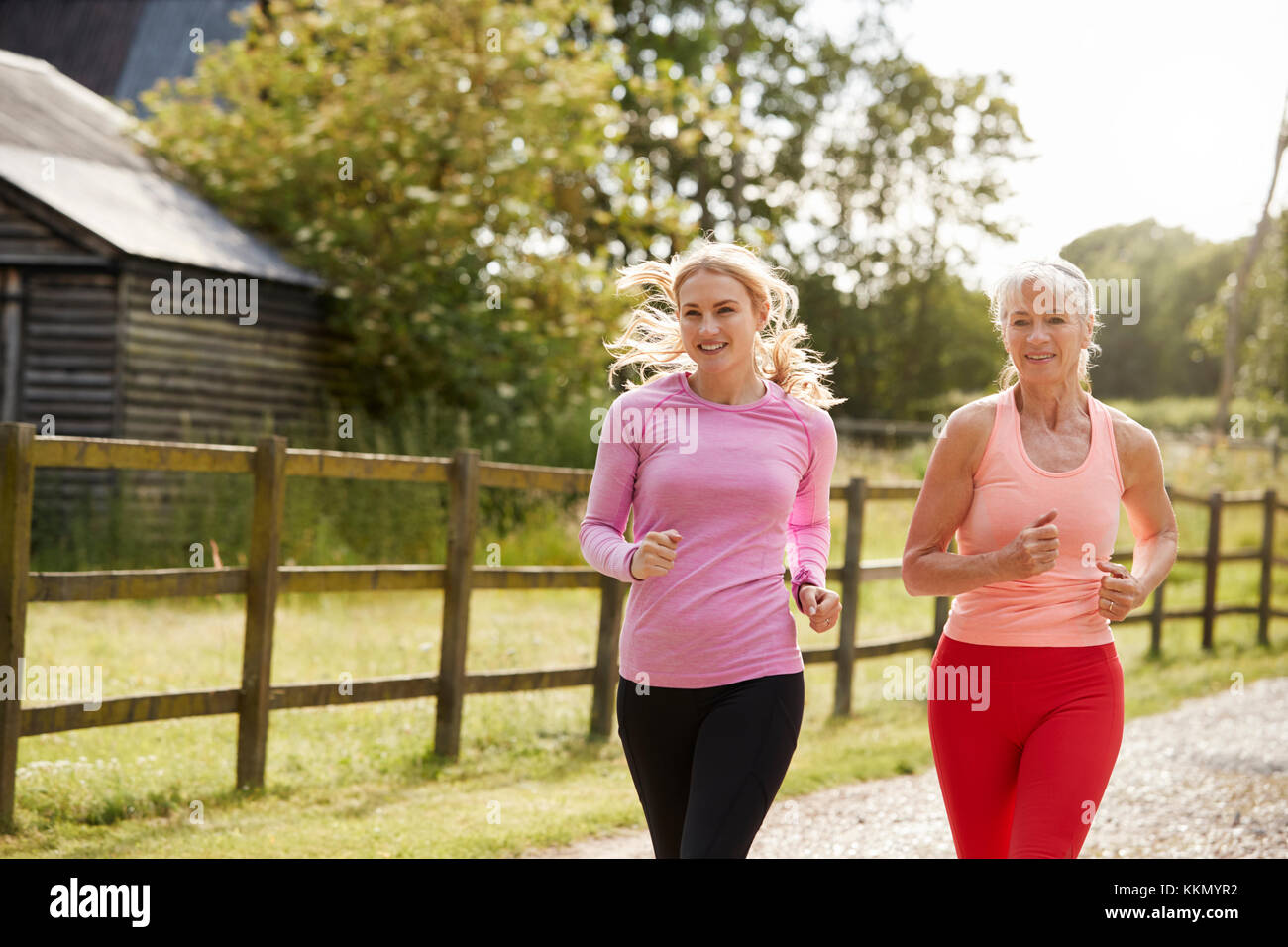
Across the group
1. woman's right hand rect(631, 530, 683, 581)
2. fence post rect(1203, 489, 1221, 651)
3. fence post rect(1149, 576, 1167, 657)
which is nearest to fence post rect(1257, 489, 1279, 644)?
fence post rect(1203, 489, 1221, 651)

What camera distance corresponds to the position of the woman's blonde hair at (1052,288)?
11.2ft

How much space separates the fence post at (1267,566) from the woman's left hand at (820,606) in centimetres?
1259

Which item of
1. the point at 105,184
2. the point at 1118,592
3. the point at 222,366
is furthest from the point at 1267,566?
the point at 105,184

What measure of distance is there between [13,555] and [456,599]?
7.84ft

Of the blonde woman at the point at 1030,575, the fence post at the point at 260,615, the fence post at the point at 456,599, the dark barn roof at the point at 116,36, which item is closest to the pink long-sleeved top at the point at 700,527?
the blonde woman at the point at 1030,575

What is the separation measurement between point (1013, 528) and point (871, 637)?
9.82 m

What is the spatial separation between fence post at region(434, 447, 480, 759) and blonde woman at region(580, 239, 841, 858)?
4.01m

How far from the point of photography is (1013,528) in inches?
134

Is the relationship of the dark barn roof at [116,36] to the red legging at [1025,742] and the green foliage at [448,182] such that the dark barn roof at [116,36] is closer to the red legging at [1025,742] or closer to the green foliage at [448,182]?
the green foliage at [448,182]

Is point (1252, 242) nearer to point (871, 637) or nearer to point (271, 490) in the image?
point (871, 637)

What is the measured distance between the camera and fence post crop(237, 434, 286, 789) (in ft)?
21.3

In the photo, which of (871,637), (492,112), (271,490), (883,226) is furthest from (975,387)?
(271,490)

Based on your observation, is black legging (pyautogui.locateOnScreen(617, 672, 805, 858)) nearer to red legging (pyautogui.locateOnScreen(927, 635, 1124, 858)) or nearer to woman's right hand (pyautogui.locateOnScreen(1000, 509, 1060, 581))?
red legging (pyautogui.locateOnScreen(927, 635, 1124, 858))

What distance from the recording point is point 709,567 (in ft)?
10.9
